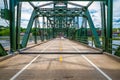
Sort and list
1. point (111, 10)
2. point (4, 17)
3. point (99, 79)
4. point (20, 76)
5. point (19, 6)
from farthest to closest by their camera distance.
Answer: point (19, 6), point (111, 10), point (4, 17), point (20, 76), point (99, 79)

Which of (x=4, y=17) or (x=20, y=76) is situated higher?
(x=4, y=17)

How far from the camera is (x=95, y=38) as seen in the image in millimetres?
36875

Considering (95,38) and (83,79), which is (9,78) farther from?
(95,38)

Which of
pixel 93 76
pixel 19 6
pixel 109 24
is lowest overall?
pixel 93 76

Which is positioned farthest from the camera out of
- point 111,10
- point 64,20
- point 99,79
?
point 64,20

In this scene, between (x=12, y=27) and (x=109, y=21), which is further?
(x=12, y=27)

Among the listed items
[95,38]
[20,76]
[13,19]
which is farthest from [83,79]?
[95,38]

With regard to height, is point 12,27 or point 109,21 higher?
point 109,21

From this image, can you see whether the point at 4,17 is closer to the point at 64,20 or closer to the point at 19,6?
the point at 19,6

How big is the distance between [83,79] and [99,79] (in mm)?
605

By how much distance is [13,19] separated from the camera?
24984mm

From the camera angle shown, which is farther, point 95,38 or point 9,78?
point 95,38

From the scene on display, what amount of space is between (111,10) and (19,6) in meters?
8.82

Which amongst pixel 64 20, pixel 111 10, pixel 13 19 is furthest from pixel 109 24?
pixel 64 20
